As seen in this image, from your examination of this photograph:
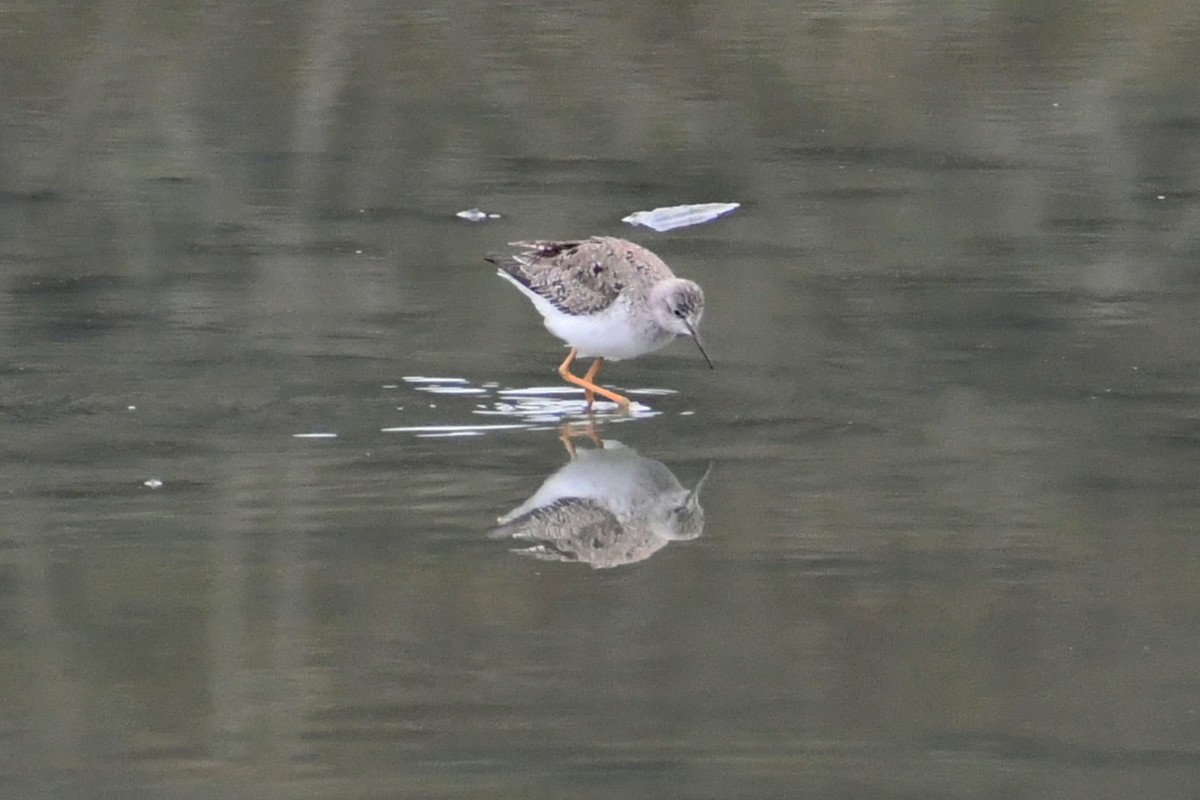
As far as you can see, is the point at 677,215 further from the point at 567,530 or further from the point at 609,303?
the point at 567,530

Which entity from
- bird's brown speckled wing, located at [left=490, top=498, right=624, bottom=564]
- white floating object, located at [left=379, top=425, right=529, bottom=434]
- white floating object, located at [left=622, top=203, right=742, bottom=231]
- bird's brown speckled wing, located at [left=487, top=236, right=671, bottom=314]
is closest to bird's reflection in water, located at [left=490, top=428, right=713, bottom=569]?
bird's brown speckled wing, located at [left=490, top=498, right=624, bottom=564]

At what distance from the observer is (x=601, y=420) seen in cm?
984

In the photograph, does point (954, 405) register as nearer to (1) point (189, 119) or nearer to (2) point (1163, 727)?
(2) point (1163, 727)

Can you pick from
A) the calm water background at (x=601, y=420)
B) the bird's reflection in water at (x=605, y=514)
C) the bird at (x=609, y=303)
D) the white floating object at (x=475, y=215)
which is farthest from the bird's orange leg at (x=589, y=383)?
the white floating object at (x=475, y=215)

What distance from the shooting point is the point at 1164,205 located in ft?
44.7

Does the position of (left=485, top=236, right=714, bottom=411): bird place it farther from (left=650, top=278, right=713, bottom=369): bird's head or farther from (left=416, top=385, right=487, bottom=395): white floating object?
(left=416, top=385, right=487, bottom=395): white floating object

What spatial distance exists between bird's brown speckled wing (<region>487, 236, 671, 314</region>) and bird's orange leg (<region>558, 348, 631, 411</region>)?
0.29 metres

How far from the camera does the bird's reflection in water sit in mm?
7898

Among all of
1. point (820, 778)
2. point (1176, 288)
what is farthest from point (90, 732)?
point (1176, 288)

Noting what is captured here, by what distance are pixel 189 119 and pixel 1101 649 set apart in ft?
34.7

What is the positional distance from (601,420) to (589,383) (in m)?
0.47

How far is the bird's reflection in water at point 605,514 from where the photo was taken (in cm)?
790

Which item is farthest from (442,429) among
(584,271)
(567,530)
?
(567,530)

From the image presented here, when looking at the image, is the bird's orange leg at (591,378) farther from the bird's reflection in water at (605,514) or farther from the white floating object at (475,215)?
the white floating object at (475,215)
